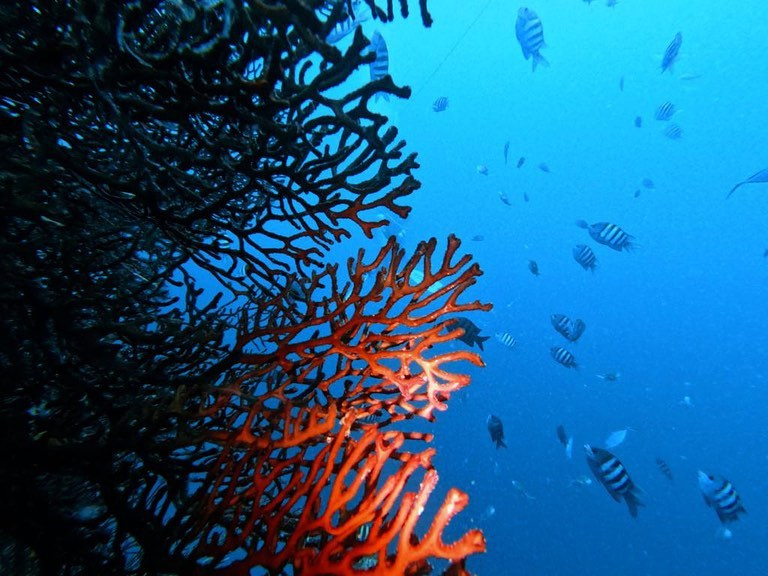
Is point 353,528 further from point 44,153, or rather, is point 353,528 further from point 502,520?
point 502,520

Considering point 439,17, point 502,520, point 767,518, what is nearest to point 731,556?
point 767,518

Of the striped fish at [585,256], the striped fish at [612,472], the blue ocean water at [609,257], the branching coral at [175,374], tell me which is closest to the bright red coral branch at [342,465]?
the branching coral at [175,374]

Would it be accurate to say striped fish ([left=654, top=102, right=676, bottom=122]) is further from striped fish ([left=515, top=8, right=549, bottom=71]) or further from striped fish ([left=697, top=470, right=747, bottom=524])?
striped fish ([left=697, top=470, right=747, bottom=524])

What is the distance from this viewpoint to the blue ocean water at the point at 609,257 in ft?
123

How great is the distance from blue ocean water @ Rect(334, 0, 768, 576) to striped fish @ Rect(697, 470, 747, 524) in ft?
87.0

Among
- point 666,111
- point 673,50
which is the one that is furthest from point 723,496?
point 673,50

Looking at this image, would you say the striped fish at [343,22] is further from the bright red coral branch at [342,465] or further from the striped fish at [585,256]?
the striped fish at [585,256]

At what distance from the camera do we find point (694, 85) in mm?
87062

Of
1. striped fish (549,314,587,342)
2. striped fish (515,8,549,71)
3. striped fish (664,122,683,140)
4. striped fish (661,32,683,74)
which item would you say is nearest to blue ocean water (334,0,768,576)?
striped fish (549,314,587,342)

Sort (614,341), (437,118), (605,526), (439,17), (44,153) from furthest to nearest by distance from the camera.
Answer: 1. (437,118)
2. (439,17)
3. (614,341)
4. (605,526)
5. (44,153)

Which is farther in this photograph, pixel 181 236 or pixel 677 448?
pixel 677 448

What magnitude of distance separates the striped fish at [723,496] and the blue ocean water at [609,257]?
26513 millimetres

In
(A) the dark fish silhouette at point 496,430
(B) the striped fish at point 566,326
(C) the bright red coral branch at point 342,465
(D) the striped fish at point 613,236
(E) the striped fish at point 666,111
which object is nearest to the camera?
(C) the bright red coral branch at point 342,465

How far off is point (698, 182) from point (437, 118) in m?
59.2
